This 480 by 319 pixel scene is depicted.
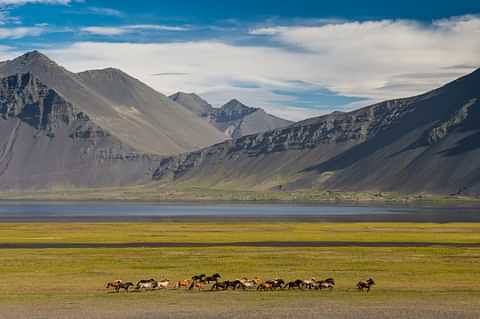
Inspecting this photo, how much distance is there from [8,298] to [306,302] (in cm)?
Answer: 1413

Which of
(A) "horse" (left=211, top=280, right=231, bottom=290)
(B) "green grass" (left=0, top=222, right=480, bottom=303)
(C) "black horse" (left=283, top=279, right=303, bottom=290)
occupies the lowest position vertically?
(B) "green grass" (left=0, top=222, right=480, bottom=303)

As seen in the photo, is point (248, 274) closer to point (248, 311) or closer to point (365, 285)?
point (365, 285)

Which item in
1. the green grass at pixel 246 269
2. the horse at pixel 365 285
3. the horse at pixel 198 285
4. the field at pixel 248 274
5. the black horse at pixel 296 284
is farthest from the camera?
the horse at pixel 198 285

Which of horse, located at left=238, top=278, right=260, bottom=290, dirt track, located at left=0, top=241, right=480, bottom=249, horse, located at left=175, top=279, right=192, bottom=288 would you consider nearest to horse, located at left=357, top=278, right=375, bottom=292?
horse, located at left=238, top=278, right=260, bottom=290

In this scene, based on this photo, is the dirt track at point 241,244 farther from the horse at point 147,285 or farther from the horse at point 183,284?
the horse at point 147,285

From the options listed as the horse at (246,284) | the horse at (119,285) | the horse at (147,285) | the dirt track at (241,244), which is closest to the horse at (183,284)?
the horse at (147,285)

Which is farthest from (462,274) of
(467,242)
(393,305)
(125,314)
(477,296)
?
(467,242)

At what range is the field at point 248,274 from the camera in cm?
3669

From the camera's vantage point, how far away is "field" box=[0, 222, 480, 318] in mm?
36688

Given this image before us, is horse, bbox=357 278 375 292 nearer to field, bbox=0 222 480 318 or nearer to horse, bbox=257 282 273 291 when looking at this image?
field, bbox=0 222 480 318

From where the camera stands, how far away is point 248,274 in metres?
51.8

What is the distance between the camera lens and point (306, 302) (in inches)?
1544

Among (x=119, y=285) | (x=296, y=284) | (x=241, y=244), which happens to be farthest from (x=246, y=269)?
(x=241, y=244)

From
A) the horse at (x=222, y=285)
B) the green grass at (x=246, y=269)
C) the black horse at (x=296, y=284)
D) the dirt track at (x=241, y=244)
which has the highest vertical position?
the black horse at (x=296, y=284)
